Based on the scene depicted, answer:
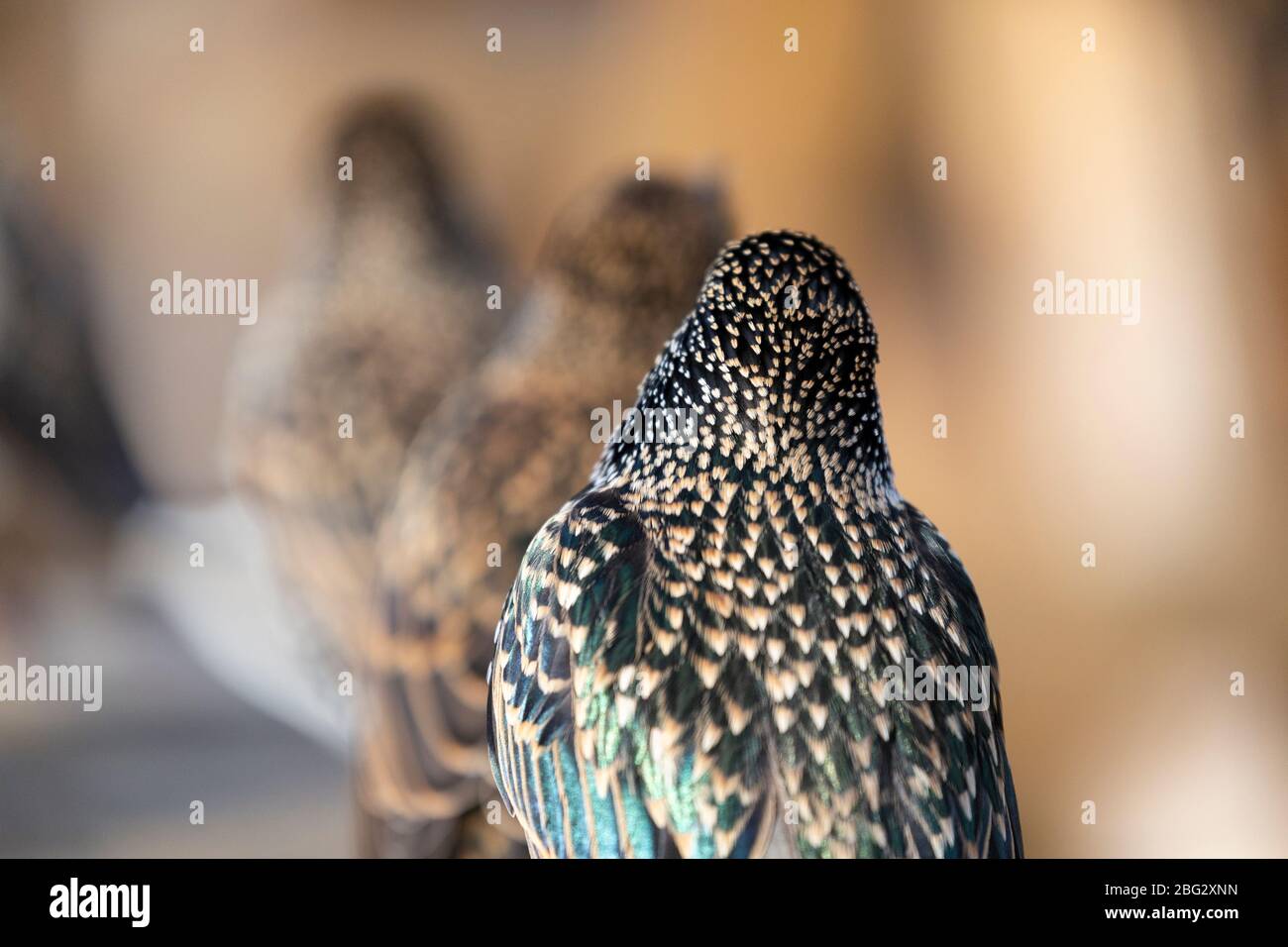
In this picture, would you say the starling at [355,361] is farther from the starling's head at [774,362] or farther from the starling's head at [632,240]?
the starling's head at [774,362]

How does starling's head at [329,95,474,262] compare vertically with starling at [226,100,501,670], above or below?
above

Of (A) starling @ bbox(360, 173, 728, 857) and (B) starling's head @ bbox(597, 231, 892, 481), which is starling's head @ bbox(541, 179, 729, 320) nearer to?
(A) starling @ bbox(360, 173, 728, 857)

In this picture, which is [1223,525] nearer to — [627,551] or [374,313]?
[627,551]

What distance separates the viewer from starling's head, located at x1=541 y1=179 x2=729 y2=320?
1469 millimetres

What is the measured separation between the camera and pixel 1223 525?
1.51 metres

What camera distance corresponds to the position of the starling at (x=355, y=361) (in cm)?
149

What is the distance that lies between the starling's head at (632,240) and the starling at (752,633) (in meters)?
0.40

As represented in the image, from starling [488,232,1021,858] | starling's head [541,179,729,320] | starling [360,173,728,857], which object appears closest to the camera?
starling [488,232,1021,858]

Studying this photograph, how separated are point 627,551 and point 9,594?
3.59 feet

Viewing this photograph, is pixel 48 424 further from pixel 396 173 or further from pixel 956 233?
pixel 956 233

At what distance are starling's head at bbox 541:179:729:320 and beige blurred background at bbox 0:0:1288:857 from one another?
0.11 feet

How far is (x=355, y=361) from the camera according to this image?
154 cm

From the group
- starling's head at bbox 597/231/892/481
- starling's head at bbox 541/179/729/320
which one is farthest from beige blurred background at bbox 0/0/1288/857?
starling's head at bbox 597/231/892/481
